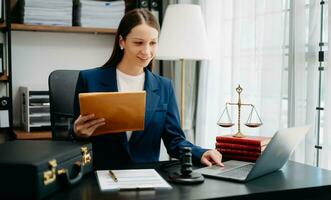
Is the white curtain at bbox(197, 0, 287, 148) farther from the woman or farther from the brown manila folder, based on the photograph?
the brown manila folder

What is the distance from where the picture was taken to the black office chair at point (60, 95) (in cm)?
234

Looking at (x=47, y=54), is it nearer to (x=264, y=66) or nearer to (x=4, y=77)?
(x=4, y=77)

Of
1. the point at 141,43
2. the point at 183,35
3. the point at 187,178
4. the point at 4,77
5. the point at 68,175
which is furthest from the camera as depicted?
the point at 4,77

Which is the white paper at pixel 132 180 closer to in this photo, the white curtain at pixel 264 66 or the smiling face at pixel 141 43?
Answer: the smiling face at pixel 141 43

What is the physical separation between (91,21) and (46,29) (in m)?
0.35

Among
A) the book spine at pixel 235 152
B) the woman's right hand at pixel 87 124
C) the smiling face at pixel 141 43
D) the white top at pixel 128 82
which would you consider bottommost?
the book spine at pixel 235 152

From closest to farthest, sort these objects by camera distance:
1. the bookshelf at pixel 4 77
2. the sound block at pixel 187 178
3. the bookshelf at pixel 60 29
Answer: the sound block at pixel 187 178 < the bookshelf at pixel 4 77 < the bookshelf at pixel 60 29

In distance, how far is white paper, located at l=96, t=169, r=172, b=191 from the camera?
Result: 1.14m

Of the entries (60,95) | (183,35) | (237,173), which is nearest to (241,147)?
(237,173)

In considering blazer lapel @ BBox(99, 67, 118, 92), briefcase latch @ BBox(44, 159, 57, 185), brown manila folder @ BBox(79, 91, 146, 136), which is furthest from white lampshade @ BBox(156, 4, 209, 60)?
briefcase latch @ BBox(44, 159, 57, 185)

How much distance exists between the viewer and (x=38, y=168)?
102 cm

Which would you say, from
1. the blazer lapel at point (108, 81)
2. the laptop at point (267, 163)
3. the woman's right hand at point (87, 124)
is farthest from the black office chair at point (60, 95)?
the laptop at point (267, 163)

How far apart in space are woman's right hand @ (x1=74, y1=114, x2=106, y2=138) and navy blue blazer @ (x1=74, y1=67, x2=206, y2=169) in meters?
0.25

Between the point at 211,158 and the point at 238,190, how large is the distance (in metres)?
0.34
